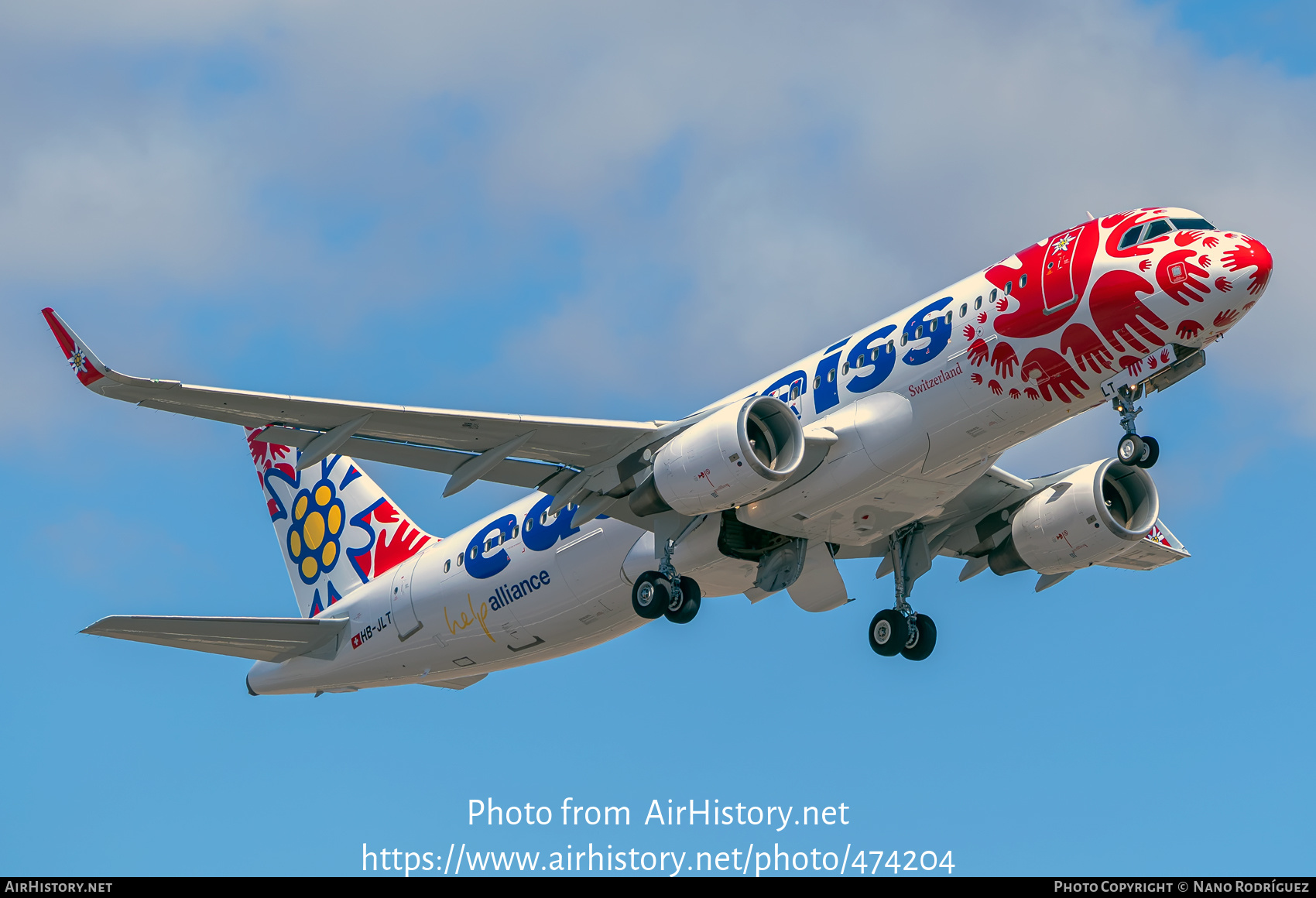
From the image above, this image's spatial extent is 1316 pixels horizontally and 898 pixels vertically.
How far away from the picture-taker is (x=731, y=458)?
2697 centimetres

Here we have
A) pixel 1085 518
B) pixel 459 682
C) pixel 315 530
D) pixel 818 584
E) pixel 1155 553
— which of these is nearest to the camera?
pixel 1085 518

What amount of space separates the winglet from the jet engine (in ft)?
32.2

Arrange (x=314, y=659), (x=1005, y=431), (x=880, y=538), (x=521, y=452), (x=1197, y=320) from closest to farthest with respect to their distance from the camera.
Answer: (x=1197, y=320)
(x=1005, y=431)
(x=521, y=452)
(x=880, y=538)
(x=314, y=659)

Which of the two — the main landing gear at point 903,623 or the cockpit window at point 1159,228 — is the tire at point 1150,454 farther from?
the main landing gear at point 903,623

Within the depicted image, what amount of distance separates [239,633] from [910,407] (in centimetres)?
1655

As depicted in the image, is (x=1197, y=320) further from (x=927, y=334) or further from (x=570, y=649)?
(x=570, y=649)

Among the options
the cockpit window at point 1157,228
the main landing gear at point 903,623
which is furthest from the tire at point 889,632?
the cockpit window at point 1157,228

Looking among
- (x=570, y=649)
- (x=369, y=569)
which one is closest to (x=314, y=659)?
(x=369, y=569)

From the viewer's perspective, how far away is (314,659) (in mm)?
35781

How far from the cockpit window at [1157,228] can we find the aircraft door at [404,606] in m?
17.5

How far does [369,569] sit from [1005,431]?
1692 cm

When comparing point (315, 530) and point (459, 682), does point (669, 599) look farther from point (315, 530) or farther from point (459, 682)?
point (315, 530)

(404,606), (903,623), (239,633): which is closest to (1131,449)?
(903,623)

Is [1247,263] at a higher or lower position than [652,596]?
higher
